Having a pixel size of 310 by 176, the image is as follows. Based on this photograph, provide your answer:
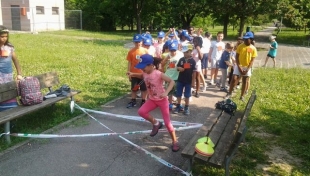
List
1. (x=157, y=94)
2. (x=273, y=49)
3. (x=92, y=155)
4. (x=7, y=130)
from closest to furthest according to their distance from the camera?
(x=92, y=155)
(x=7, y=130)
(x=157, y=94)
(x=273, y=49)

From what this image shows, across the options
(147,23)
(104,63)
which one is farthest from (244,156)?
(147,23)

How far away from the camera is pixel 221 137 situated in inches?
187

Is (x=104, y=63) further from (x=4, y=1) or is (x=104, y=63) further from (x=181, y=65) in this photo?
(x=4, y=1)

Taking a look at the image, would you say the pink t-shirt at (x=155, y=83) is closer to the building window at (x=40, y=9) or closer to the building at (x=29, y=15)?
the building at (x=29, y=15)

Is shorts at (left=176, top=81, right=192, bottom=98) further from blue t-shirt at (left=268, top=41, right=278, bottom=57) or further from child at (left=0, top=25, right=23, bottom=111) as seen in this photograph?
blue t-shirt at (left=268, top=41, right=278, bottom=57)

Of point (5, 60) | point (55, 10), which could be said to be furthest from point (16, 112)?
point (55, 10)

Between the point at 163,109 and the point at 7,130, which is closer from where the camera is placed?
the point at 7,130

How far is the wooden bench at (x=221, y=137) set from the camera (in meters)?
3.89

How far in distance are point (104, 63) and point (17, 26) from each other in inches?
940

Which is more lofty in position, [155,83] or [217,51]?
[217,51]

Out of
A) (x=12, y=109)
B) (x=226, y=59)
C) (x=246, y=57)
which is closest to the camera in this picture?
(x=12, y=109)

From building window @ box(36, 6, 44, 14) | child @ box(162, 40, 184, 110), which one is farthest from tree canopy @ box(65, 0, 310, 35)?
child @ box(162, 40, 184, 110)

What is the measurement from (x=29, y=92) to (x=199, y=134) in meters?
3.27

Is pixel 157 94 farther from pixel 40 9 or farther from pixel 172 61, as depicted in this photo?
pixel 40 9
